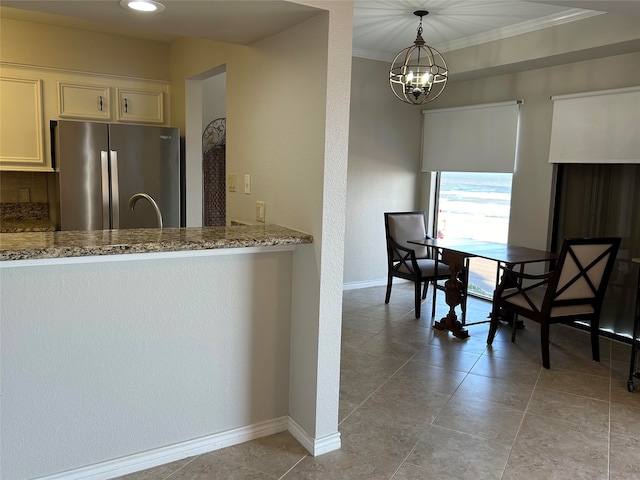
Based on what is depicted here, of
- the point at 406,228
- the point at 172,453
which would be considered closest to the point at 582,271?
the point at 406,228

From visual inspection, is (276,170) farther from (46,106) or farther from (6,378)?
(46,106)

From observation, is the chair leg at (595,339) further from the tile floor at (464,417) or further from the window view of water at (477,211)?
the window view of water at (477,211)

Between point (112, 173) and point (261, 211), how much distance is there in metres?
1.81

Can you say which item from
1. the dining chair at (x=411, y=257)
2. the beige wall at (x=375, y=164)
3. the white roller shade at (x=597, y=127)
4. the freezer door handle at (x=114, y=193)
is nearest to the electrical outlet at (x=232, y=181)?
the freezer door handle at (x=114, y=193)

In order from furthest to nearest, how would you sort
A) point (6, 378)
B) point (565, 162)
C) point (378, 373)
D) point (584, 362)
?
point (565, 162) < point (584, 362) < point (378, 373) < point (6, 378)

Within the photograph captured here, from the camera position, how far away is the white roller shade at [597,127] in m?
4.11

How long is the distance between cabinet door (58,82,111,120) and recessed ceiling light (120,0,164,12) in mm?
2367

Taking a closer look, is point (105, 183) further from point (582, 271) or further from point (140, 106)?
point (582, 271)

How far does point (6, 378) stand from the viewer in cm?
200

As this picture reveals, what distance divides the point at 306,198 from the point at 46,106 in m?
2.96

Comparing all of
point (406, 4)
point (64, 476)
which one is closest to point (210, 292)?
point (64, 476)

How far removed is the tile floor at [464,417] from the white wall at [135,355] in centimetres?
21

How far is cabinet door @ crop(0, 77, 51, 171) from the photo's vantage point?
4055mm

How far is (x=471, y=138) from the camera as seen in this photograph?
5.50 metres
